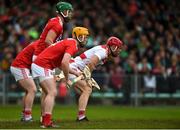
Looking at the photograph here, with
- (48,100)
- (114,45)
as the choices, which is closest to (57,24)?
(114,45)

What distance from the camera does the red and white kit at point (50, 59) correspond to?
15469mm

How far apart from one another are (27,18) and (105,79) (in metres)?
5.02

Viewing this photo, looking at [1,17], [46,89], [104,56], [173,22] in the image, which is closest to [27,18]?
[1,17]

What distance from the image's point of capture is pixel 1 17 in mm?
29844

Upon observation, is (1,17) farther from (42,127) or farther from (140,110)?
(42,127)

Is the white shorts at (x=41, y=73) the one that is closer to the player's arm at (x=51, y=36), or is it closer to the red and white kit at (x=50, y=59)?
the red and white kit at (x=50, y=59)

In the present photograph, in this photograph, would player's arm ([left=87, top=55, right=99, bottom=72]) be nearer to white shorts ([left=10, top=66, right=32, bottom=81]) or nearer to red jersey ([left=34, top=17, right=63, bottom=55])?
red jersey ([left=34, top=17, right=63, bottom=55])

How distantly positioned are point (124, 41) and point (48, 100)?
1475 centimetres

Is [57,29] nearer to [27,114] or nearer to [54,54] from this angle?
[54,54]

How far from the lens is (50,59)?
1560cm

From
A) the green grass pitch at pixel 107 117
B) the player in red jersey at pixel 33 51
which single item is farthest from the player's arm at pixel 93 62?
the green grass pitch at pixel 107 117

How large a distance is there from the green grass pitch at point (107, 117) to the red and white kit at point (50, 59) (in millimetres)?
1138

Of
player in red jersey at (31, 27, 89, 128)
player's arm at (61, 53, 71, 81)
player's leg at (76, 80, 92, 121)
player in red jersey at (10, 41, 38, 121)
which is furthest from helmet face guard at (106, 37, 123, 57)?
player's arm at (61, 53, 71, 81)

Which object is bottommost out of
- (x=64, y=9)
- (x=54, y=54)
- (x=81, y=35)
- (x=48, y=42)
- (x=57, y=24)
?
(x=54, y=54)
